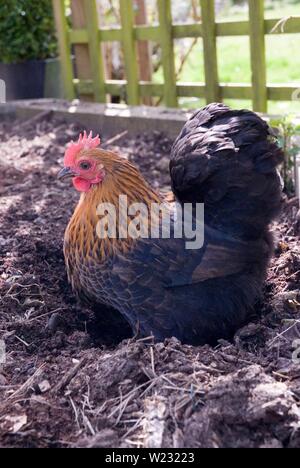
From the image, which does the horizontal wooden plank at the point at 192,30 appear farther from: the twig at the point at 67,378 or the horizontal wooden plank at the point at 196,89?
the twig at the point at 67,378

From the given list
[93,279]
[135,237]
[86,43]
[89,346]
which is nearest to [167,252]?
[135,237]

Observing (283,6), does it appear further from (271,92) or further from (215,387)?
(215,387)

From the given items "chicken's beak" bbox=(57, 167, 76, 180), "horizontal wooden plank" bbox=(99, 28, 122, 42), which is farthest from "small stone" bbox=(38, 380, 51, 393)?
"horizontal wooden plank" bbox=(99, 28, 122, 42)

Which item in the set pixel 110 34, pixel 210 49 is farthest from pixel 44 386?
pixel 110 34

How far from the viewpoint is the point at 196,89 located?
6.40 m

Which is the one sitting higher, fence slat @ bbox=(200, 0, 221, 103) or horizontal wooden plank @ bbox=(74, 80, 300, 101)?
fence slat @ bbox=(200, 0, 221, 103)

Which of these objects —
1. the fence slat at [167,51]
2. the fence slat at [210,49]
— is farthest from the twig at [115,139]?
the fence slat at [210,49]

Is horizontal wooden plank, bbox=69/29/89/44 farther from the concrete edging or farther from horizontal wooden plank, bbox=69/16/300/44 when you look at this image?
the concrete edging

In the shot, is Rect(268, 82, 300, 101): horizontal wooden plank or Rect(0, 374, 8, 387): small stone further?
Rect(268, 82, 300, 101): horizontal wooden plank

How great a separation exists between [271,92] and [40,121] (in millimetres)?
2623

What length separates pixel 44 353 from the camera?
3105 millimetres

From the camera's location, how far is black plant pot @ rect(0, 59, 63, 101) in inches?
316

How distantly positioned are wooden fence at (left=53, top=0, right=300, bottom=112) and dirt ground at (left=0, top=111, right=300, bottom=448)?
1936 millimetres

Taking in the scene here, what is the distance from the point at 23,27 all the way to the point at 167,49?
89.6 inches
